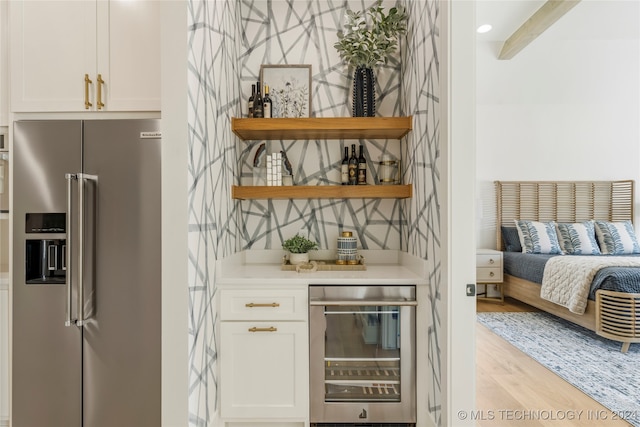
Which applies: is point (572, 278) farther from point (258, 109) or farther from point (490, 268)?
point (258, 109)

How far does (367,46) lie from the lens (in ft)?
8.41

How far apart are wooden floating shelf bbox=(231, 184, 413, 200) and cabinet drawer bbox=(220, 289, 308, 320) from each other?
0.66 m

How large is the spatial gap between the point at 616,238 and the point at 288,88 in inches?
192

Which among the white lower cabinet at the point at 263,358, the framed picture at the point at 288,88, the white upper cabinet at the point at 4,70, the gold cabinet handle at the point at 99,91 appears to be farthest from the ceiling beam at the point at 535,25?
the white upper cabinet at the point at 4,70

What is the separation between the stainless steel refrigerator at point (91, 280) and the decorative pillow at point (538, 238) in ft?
15.6

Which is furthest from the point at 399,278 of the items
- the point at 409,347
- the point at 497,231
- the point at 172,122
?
the point at 497,231

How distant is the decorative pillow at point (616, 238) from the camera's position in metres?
5.04

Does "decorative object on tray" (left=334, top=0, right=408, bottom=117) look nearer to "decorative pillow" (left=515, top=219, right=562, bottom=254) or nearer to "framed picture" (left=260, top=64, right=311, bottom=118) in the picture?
"framed picture" (left=260, top=64, right=311, bottom=118)

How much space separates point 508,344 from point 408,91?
2.51 meters

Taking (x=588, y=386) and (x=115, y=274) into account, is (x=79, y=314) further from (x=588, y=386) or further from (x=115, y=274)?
(x=588, y=386)

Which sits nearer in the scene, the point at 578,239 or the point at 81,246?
the point at 81,246

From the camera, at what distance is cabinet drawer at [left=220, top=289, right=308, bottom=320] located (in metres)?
2.13

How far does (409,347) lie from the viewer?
216 cm

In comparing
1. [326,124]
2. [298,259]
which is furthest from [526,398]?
[326,124]
